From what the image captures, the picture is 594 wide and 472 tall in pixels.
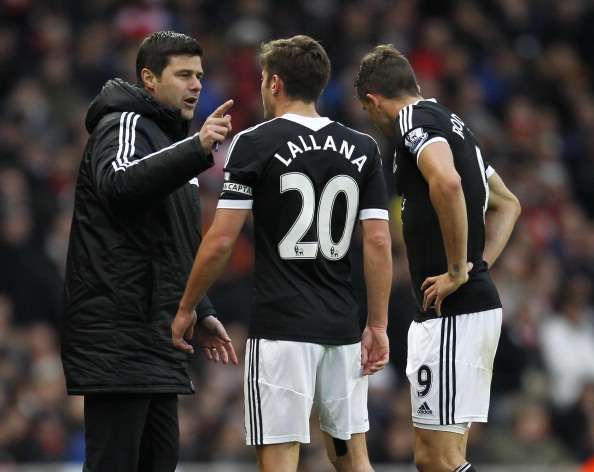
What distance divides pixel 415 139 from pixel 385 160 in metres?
6.79

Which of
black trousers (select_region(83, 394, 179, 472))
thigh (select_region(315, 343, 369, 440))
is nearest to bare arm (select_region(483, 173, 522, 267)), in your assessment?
thigh (select_region(315, 343, 369, 440))

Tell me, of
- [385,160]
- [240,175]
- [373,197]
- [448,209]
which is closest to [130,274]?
[240,175]

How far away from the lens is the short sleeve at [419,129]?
575 cm

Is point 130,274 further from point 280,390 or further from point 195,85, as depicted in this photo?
point 195,85

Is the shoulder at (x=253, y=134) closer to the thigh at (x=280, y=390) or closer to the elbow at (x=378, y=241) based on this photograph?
the elbow at (x=378, y=241)

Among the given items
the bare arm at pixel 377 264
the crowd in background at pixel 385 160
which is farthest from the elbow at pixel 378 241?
the crowd in background at pixel 385 160

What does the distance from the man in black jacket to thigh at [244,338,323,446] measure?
29cm

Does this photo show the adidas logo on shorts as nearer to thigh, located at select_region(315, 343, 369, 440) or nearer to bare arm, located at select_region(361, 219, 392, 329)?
thigh, located at select_region(315, 343, 369, 440)

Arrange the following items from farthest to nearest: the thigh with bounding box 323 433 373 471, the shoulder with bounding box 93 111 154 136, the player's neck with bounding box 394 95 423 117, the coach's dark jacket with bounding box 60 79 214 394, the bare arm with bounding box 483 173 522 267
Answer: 1. the bare arm with bounding box 483 173 522 267
2. the player's neck with bounding box 394 95 423 117
3. the thigh with bounding box 323 433 373 471
4. the shoulder with bounding box 93 111 154 136
5. the coach's dark jacket with bounding box 60 79 214 394

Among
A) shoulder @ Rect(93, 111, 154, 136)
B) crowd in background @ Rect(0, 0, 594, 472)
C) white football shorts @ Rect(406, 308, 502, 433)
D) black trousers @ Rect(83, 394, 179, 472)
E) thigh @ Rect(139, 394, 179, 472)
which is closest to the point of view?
black trousers @ Rect(83, 394, 179, 472)

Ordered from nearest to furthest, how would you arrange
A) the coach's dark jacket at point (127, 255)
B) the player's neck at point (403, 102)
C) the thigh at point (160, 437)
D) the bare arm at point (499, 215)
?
the coach's dark jacket at point (127, 255), the thigh at point (160, 437), the player's neck at point (403, 102), the bare arm at point (499, 215)

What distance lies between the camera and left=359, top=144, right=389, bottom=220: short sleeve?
5711mm

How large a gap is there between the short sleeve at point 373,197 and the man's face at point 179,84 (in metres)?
0.81

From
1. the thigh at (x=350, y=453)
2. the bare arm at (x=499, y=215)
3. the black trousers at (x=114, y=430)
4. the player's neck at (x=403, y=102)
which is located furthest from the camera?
the bare arm at (x=499, y=215)
